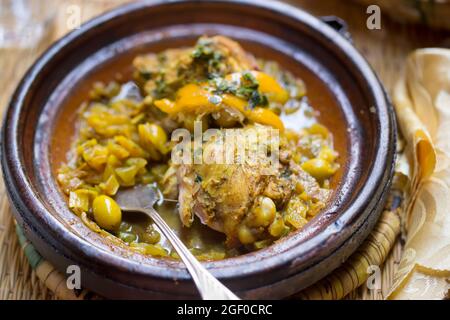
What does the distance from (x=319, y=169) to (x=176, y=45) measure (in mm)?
1615

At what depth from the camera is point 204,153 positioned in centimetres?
355

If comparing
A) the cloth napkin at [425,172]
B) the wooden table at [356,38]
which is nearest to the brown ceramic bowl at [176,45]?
the cloth napkin at [425,172]

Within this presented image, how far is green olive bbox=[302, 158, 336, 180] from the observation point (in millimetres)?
3730

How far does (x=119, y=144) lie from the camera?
12.9 ft

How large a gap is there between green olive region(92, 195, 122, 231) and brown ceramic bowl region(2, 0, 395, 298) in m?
0.14

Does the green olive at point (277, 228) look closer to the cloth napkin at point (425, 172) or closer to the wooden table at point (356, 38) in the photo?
the cloth napkin at point (425, 172)

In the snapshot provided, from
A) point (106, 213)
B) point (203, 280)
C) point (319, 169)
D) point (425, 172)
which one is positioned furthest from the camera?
point (425, 172)

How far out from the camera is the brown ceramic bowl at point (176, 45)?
3.07 m

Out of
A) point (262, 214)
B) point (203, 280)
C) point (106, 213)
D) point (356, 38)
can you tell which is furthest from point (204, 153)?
point (356, 38)

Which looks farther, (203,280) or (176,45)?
(176,45)

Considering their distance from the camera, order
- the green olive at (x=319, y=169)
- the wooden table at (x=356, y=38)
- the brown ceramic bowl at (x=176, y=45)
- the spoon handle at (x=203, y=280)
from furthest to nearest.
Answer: the wooden table at (x=356, y=38) → the green olive at (x=319, y=169) → the brown ceramic bowl at (x=176, y=45) → the spoon handle at (x=203, y=280)

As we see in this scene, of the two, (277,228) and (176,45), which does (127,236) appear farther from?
(176,45)

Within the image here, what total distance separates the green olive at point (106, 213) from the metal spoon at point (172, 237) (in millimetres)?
132

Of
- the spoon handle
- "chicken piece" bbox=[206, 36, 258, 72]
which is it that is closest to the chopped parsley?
"chicken piece" bbox=[206, 36, 258, 72]
